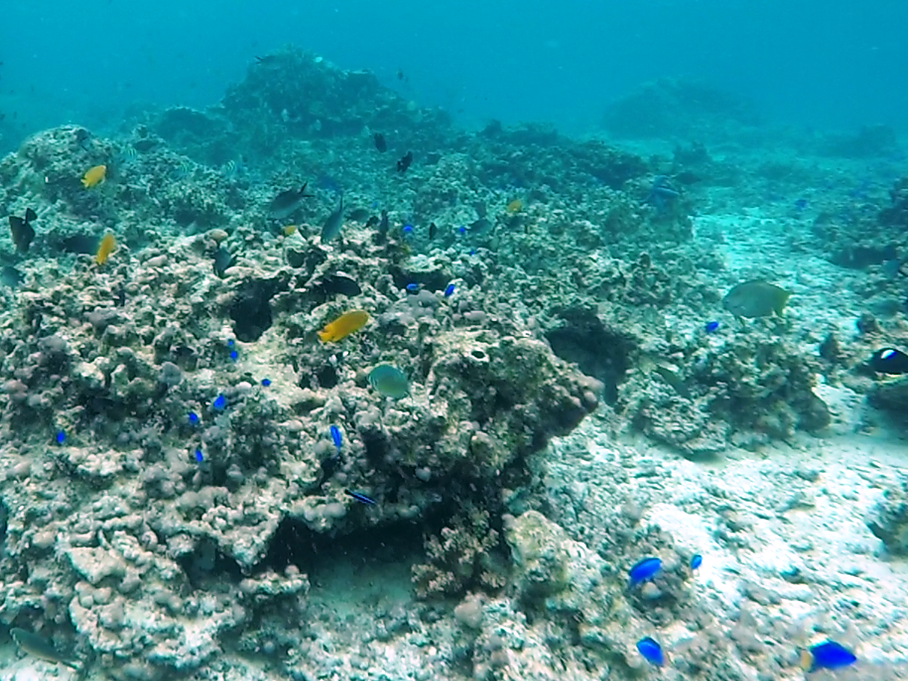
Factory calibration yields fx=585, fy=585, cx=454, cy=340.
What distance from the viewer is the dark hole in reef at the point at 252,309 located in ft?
19.4

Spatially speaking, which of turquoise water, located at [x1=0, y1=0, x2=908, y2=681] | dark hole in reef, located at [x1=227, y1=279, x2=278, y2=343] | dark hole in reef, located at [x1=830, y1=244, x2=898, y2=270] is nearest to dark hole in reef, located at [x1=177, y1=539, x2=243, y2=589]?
turquoise water, located at [x1=0, y1=0, x2=908, y2=681]

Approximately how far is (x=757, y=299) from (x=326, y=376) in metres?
4.99

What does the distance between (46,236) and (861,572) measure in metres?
11.3

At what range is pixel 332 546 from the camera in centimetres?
444

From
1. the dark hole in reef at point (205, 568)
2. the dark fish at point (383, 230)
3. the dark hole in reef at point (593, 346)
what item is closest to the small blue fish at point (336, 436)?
the dark hole in reef at point (205, 568)

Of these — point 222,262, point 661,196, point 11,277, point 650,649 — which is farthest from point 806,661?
point 661,196

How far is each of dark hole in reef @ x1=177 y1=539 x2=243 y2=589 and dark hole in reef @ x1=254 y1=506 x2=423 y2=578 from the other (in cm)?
27

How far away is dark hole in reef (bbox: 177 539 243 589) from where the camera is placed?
3.98 meters

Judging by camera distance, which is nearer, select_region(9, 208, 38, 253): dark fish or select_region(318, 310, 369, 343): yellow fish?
select_region(318, 310, 369, 343): yellow fish

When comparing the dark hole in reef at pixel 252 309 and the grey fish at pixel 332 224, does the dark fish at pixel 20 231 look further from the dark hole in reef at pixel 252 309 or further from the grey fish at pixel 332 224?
the grey fish at pixel 332 224

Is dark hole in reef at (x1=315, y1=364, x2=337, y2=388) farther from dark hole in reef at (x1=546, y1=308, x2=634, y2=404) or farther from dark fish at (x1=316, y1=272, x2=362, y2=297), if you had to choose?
dark hole in reef at (x1=546, y1=308, x2=634, y2=404)

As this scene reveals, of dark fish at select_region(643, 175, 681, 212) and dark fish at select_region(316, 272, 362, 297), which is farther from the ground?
dark fish at select_region(643, 175, 681, 212)

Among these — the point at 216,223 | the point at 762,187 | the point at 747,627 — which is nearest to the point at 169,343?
the point at 747,627

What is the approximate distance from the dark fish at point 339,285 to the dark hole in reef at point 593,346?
283 cm
